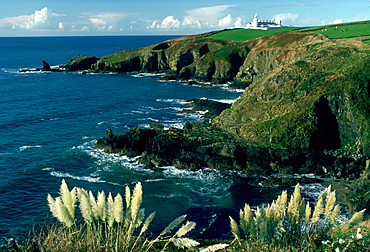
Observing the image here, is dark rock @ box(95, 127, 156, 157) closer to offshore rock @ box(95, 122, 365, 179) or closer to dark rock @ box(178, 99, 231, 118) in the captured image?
offshore rock @ box(95, 122, 365, 179)

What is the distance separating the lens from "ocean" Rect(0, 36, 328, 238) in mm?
27078

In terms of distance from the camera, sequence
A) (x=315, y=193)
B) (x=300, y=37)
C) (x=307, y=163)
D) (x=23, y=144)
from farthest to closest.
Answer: (x=300, y=37) → (x=23, y=144) → (x=307, y=163) → (x=315, y=193)

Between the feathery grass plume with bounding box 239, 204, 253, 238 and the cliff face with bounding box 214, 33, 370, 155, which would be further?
the cliff face with bounding box 214, 33, 370, 155

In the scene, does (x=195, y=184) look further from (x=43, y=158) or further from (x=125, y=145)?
(x=43, y=158)

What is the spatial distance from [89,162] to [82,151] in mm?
3510

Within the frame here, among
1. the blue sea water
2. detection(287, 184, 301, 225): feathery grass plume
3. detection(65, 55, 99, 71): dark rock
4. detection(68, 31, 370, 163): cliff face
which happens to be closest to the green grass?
the blue sea water

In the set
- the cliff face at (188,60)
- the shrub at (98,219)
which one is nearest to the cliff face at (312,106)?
the cliff face at (188,60)

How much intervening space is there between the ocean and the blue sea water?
0.26 ft

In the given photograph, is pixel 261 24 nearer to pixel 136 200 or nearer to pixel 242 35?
pixel 242 35

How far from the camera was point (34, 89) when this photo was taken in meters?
77.9

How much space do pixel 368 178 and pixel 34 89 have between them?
2841 inches

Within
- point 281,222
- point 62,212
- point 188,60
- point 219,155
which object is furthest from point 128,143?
point 188,60

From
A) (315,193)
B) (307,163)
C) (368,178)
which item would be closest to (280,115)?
(307,163)

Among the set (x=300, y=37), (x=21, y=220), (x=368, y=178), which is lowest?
(x=21, y=220)
